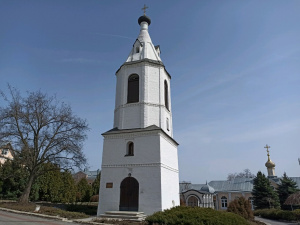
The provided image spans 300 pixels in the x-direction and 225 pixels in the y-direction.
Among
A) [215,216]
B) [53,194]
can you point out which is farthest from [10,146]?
[215,216]

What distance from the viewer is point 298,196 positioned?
25109 millimetres

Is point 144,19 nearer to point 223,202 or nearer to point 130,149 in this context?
point 130,149

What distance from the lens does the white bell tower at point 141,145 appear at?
15.5 meters

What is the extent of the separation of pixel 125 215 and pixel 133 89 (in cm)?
935

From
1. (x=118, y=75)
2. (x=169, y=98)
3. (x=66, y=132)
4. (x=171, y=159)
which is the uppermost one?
(x=118, y=75)

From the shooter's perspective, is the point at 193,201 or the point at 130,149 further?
the point at 193,201

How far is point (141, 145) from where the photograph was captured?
1647 centimetres

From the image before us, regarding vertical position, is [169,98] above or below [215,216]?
above

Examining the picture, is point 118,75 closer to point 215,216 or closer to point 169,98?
point 169,98

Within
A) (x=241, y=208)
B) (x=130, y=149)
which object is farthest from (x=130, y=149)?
(x=241, y=208)

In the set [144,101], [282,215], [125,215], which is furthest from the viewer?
[282,215]

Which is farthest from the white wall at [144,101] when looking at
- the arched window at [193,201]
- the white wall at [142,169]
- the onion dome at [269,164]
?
the onion dome at [269,164]

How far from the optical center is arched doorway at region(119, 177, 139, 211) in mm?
15372

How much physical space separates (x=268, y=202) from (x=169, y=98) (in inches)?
1019
